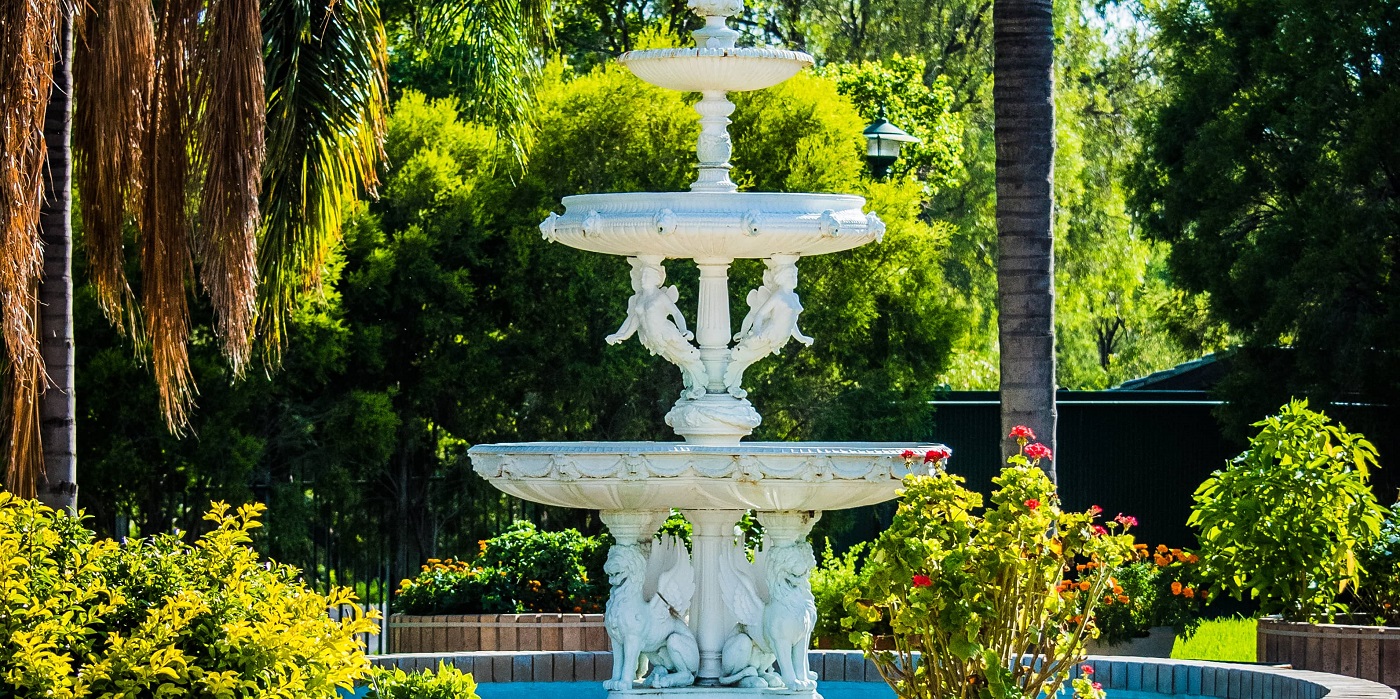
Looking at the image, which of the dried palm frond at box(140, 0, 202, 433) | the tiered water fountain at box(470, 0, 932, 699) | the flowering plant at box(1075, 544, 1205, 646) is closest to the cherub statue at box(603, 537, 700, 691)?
the tiered water fountain at box(470, 0, 932, 699)

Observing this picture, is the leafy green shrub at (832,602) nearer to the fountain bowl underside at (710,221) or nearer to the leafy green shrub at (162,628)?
the fountain bowl underside at (710,221)

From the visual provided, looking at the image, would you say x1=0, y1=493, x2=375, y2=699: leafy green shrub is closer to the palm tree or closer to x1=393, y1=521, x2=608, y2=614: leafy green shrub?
the palm tree

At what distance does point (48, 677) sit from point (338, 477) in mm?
9021

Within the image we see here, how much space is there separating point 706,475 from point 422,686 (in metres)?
1.62

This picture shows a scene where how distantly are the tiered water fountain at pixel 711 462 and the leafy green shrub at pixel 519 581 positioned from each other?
2.36 meters

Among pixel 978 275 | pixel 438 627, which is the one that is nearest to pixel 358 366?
pixel 438 627

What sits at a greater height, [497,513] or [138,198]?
[138,198]

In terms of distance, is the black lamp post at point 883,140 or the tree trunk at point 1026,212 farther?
the black lamp post at point 883,140

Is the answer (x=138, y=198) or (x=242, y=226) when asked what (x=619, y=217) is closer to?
(x=242, y=226)

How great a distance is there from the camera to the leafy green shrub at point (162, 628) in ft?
16.0

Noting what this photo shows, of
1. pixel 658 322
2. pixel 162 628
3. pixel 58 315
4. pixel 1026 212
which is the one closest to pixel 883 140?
pixel 1026 212

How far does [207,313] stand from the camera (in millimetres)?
13578

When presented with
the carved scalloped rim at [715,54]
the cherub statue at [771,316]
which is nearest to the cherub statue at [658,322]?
the cherub statue at [771,316]

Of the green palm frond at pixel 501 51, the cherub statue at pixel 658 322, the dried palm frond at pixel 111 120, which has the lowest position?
the cherub statue at pixel 658 322
